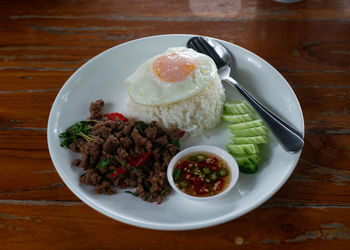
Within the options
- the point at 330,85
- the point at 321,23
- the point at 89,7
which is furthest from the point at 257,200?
the point at 89,7

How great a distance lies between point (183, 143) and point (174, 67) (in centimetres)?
72

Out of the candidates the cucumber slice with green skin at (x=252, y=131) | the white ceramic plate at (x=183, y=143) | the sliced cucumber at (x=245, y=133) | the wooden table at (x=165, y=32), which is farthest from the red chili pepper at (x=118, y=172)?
the cucumber slice with green skin at (x=252, y=131)

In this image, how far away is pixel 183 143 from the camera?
3330 millimetres

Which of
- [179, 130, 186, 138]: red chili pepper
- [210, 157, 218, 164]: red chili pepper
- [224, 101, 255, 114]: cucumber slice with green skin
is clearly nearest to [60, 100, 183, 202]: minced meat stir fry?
[179, 130, 186, 138]: red chili pepper

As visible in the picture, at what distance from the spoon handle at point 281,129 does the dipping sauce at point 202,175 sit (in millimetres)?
509

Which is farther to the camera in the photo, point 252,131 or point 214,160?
point 252,131

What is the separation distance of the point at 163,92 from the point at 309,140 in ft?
4.70

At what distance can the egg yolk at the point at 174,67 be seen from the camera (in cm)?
330

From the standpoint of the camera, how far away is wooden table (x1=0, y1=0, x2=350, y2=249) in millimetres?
2588

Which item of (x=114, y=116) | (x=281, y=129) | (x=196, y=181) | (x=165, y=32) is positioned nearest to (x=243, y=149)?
(x=281, y=129)

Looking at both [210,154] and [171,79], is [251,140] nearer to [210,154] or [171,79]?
[210,154]

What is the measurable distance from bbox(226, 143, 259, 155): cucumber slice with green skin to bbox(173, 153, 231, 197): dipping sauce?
0.15m

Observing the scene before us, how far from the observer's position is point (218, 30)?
465 centimetres

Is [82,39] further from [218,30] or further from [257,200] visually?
[257,200]
